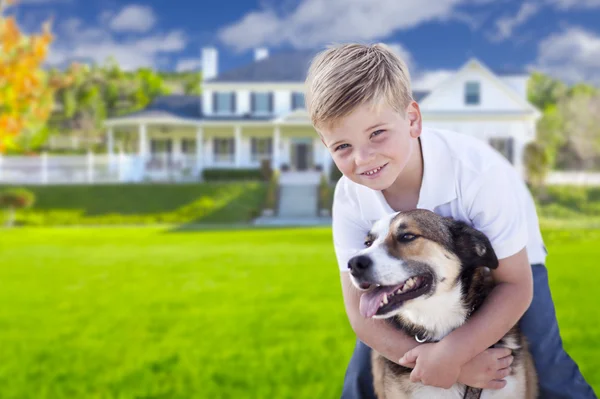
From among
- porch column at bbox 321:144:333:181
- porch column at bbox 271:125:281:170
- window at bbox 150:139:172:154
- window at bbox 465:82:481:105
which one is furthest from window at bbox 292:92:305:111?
window at bbox 465:82:481:105

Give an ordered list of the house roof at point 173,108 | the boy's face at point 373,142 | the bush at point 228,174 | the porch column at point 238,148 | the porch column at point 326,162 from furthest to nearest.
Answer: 1. the house roof at point 173,108
2. the porch column at point 238,148
3. the bush at point 228,174
4. the porch column at point 326,162
5. the boy's face at point 373,142

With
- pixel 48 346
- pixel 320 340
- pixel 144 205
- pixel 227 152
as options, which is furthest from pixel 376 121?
pixel 227 152

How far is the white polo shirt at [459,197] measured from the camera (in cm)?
152

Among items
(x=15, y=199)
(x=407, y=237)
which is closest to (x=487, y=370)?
(x=407, y=237)

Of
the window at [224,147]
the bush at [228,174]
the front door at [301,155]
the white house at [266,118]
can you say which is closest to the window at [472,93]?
the white house at [266,118]

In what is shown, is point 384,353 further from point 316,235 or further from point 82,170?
point 82,170

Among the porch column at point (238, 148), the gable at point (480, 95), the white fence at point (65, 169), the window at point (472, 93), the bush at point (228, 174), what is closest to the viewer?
the gable at point (480, 95)

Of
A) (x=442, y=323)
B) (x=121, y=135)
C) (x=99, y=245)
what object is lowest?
(x=99, y=245)

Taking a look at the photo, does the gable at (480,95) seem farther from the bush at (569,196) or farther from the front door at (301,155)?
the front door at (301,155)

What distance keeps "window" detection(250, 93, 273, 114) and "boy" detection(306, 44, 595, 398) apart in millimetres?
28569

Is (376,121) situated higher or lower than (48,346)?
higher

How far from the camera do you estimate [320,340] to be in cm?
486

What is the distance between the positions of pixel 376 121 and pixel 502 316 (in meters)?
0.62

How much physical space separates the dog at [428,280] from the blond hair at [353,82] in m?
0.31
